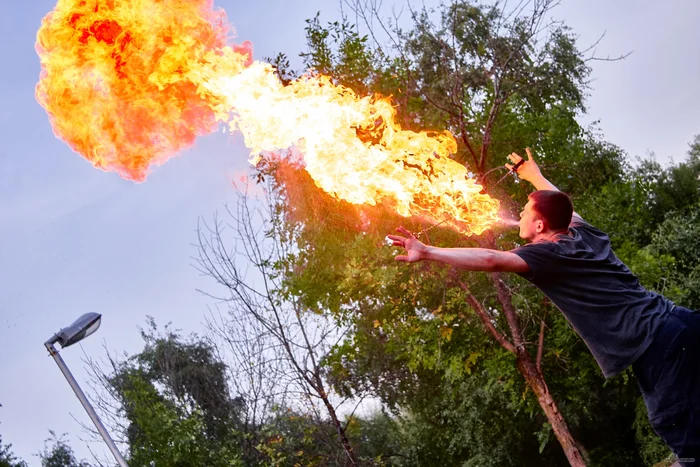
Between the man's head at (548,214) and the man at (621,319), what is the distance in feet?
0.50

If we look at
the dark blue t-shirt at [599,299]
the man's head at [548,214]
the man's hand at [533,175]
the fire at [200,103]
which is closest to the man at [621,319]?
the dark blue t-shirt at [599,299]

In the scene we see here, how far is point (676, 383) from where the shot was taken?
3.67m

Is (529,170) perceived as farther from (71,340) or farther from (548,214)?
(71,340)

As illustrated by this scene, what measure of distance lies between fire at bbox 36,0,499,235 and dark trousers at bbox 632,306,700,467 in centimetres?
329

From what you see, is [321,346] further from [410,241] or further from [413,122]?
[410,241]

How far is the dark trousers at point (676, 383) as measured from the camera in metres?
3.62

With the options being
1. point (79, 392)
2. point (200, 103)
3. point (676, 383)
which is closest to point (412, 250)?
point (676, 383)

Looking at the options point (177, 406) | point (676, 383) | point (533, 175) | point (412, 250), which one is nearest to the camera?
point (676, 383)

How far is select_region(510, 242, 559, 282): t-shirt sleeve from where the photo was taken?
3.84 metres

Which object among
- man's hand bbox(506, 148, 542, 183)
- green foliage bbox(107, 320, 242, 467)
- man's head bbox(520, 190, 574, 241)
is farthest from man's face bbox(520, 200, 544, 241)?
green foliage bbox(107, 320, 242, 467)

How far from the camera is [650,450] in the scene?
17.7 m

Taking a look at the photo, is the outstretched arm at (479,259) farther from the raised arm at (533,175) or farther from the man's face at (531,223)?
the raised arm at (533,175)

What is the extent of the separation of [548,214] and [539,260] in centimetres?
54

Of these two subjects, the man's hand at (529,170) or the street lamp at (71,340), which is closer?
the man's hand at (529,170)
